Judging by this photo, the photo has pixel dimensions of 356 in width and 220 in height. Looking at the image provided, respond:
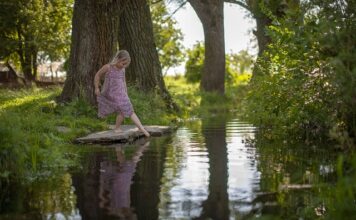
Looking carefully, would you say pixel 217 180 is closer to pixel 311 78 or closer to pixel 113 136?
pixel 311 78

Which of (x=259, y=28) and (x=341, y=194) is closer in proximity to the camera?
(x=341, y=194)

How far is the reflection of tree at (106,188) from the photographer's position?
5375 millimetres

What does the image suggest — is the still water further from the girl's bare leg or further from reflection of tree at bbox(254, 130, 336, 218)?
the girl's bare leg

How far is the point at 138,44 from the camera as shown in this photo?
18.1 meters

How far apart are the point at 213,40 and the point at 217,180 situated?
24.9 metres

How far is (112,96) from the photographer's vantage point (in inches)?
492

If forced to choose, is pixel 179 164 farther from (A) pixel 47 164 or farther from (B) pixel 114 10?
(B) pixel 114 10

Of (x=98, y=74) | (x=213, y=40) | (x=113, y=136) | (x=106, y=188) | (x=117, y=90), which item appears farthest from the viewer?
(x=213, y=40)

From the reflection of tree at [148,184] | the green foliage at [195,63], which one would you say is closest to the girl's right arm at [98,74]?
the reflection of tree at [148,184]

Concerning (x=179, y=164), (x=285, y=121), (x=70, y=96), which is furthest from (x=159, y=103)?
(x=179, y=164)

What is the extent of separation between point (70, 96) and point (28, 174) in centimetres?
795

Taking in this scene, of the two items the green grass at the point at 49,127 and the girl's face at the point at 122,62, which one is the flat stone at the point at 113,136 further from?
the girl's face at the point at 122,62

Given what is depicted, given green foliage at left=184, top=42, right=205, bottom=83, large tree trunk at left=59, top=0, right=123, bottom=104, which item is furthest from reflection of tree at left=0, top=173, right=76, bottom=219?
green foliage at left=184, top=42, right=205, bottom=83

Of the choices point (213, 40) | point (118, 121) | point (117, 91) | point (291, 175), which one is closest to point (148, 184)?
point (291, 175)
